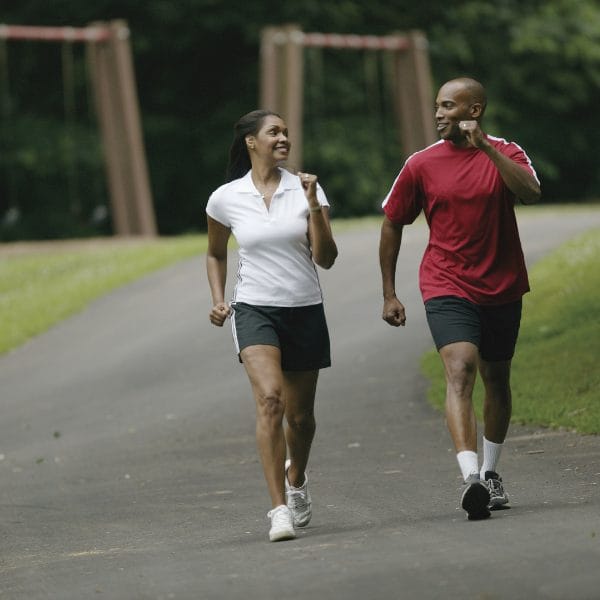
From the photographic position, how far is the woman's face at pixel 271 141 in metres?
8.24

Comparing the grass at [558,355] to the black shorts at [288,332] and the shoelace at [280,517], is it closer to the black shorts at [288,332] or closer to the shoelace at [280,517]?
the black shorts at [288,332]

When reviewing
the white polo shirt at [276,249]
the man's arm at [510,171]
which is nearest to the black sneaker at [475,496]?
the white polo shirt at [276,249]

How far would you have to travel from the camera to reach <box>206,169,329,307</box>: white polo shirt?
8078 millimetres

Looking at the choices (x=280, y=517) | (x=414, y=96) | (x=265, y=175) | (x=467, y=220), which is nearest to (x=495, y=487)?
(x=280, y=517)

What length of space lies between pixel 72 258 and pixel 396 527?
18.0m

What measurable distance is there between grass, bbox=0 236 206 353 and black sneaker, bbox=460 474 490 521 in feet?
36.5

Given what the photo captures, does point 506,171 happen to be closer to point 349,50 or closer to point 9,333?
point 9,333

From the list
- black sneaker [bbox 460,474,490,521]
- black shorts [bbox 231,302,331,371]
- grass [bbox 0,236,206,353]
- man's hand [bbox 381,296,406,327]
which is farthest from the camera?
grass [bbox 0,236,206,353]

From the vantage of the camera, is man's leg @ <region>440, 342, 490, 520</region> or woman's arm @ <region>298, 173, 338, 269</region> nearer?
man's leg @ <region>440, 342, 490, 520</region>

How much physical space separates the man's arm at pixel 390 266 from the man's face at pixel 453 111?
56 cm

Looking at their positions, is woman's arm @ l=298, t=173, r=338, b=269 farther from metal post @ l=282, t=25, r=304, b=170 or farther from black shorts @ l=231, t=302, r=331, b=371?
metal post @ l=282, t=25, r=304, b=170

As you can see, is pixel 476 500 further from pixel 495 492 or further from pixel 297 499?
pixel 297 499

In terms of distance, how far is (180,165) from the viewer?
39406 mm

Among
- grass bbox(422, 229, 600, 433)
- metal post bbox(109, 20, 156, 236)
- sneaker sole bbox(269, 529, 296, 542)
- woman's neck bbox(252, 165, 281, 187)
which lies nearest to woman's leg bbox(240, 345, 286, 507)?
sneaker sole bbox(269, 529, 296, 542)
